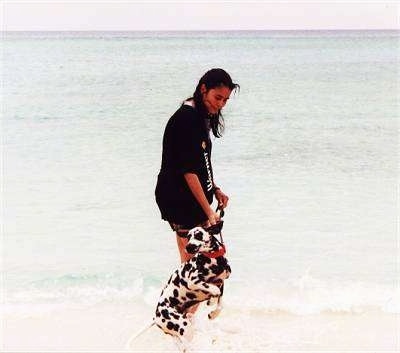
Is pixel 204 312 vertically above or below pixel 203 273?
below

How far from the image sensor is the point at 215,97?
10.6ft

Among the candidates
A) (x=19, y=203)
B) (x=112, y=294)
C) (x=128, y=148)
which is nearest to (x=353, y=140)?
(x=128, y=148)

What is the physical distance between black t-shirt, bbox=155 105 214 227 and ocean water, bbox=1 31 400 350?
5.20ft

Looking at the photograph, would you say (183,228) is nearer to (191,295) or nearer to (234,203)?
(191,295)

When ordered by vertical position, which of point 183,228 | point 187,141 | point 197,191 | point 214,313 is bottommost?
point 214,313

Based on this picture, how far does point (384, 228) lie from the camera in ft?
23.6

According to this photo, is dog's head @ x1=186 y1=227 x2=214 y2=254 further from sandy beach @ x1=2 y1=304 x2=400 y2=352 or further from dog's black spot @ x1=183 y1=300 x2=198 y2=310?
sandy beach @ x1=2 y1=304 x2=400 y2=352

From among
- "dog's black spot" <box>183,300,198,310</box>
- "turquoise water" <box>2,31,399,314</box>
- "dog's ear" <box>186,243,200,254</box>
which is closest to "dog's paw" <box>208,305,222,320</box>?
"dog's black spot" <box>183,300,198,310</box>

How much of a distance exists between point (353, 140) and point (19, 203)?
20.9 ft

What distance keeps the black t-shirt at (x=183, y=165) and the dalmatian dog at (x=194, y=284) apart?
192 millimetres

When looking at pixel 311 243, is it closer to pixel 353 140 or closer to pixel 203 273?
pixel 203 273

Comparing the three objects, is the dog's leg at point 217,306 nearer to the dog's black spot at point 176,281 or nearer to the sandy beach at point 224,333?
the dog's black spot at point 176,281

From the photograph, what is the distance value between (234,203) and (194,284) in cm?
473

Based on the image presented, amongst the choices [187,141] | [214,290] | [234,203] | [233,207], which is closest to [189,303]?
[214,290]
